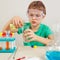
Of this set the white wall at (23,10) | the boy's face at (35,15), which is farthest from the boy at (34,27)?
the white wall at (23,10)

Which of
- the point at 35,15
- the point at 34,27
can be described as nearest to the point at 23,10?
the point at 34,27

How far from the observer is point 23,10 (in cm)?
137

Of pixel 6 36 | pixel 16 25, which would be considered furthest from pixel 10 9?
pixel 6 36

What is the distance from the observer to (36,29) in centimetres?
116

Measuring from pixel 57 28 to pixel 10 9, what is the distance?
418 mm

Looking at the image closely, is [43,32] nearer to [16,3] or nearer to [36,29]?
[36,29]

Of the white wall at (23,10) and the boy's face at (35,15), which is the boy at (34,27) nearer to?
the boy's face at (35,15)

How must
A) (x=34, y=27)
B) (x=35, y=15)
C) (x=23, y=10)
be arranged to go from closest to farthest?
1. (x=35, y=15)
2. (x=34, y=27)
3. (x=23, y=10)

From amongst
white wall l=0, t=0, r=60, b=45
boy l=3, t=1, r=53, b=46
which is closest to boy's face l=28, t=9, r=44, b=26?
boy l=3, t=1, r=53, b=46

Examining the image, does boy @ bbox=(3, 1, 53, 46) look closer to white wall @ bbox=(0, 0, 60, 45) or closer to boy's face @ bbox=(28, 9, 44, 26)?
boy's face @ bbox=(28, 9, 44, 26)

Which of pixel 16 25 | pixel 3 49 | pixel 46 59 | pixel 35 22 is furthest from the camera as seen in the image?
pixel 35 22

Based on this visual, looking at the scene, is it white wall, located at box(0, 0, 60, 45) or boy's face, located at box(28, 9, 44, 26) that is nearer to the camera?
boy's face, located at box(28, 9, 44, 26)

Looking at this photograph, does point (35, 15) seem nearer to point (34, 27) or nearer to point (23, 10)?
point (34, 27)

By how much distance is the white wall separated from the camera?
1.35 m
